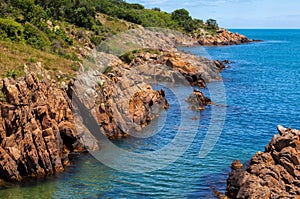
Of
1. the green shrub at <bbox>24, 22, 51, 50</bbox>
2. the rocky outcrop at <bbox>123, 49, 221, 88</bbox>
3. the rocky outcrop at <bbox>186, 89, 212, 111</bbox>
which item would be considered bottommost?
the rocky outcrop at <bbox>186, 89, 212, 111</bbox>

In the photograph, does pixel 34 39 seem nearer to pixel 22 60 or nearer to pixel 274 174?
pixel 22 60

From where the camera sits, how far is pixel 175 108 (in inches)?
2689

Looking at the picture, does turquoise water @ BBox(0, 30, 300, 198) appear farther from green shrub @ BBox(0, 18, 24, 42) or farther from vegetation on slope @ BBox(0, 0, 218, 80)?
green shrub @ BBox(0, 18, 24, 42)

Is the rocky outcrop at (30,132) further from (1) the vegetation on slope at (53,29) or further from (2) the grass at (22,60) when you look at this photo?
(1) the vegetation on slope at (53,29)

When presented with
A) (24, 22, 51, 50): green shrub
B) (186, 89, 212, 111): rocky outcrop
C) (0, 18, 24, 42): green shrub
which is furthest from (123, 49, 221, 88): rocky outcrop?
(0, 18, 24, 42): green shrub

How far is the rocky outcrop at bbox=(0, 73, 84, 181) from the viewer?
3719 cm

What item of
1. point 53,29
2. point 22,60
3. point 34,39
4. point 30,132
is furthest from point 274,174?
point 53,29

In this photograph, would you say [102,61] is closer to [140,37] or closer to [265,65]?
[140,37]

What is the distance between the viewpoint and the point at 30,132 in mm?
38812

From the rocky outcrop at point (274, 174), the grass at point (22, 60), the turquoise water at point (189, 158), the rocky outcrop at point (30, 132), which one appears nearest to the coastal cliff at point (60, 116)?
the rocky outcrop at point (30, 132)

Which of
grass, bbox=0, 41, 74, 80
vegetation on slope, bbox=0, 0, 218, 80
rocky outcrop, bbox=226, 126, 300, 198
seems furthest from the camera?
vegetation on slope, bbox=0, 0, 218, 80

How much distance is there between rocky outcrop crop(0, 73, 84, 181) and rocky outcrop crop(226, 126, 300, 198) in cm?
1928

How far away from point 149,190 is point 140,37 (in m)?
108

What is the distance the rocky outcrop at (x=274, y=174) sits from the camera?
104ft
